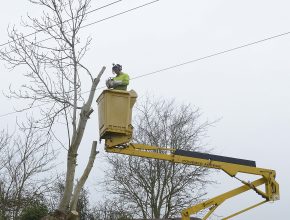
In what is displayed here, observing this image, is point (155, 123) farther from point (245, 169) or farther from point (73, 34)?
point (245, 169)

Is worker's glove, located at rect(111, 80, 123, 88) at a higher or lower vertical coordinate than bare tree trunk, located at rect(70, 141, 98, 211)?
higher

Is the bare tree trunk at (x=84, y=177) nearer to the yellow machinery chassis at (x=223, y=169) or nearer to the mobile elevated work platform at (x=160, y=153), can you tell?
the yellow machinery chassis at (x=223, y=169)

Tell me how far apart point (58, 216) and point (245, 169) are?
406 cm

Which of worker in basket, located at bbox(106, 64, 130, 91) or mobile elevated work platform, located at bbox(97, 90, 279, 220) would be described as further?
worker in basket, located at bbox(106, 64, 130, 91)

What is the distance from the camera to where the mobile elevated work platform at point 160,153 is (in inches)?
337

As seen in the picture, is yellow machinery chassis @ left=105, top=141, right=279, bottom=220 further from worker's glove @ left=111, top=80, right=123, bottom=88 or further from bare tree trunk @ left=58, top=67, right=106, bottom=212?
bare tree trunk @ left=58, top=67, right=106, bottom=212

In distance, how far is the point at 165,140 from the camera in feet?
85.2

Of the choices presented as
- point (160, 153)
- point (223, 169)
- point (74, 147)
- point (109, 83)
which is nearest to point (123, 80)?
point (109, 83)

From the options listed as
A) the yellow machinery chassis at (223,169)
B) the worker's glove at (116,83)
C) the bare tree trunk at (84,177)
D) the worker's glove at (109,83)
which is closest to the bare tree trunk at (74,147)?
the bare tree trunk at (84,177)

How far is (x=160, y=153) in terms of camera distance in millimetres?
9484

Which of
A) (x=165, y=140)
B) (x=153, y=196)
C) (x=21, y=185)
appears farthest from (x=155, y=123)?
(x=21, y=185)

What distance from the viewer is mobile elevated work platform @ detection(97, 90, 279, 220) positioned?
8570mm

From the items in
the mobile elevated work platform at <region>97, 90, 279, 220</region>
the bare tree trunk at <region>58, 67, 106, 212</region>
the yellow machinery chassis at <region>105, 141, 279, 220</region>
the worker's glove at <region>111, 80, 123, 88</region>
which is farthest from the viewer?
the bare tree trunk at <region>58, 67, 106, 212</region>

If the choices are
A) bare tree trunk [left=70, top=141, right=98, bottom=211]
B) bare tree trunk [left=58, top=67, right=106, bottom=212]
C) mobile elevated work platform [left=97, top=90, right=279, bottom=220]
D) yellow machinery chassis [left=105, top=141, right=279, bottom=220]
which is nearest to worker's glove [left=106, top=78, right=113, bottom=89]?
mobile elevated work platform [left=97, top=90, right=279, bottom=220]
